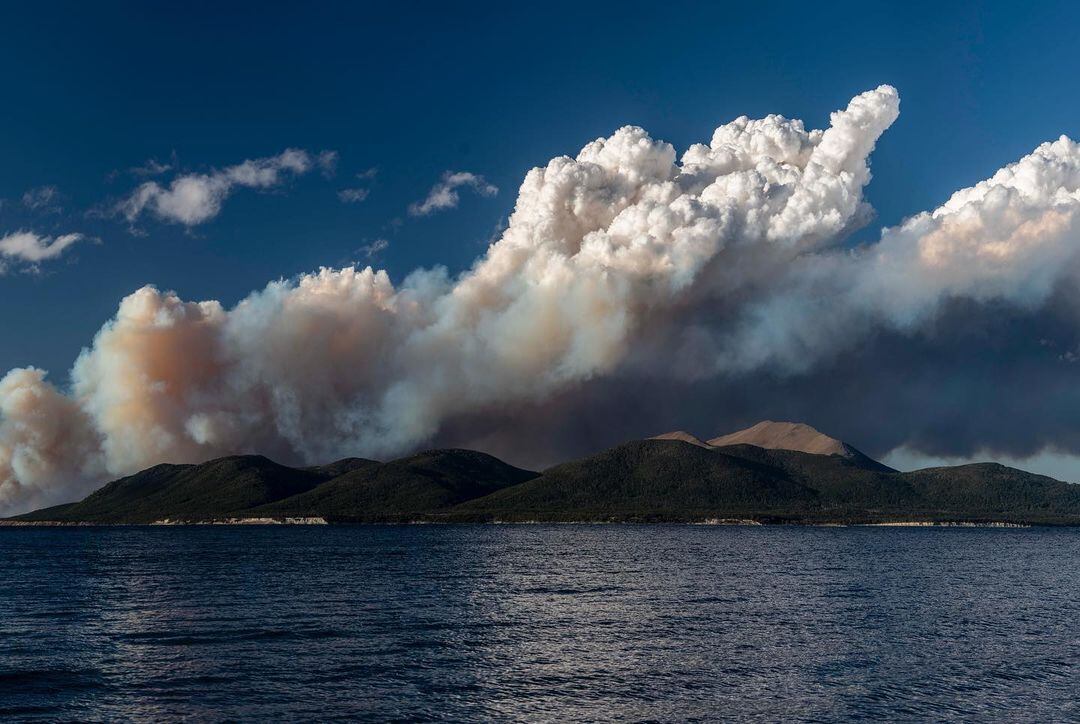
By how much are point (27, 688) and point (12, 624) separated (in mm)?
35651

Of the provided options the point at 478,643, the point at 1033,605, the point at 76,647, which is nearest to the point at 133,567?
the point at 76,647

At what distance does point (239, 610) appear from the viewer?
10294cm

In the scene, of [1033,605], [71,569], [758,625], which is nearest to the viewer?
[758,625]

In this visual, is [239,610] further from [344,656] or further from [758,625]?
[758,625]

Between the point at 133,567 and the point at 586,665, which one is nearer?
the point at 586,665

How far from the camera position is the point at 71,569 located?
177 meters

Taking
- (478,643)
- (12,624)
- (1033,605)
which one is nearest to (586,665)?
(478,643)

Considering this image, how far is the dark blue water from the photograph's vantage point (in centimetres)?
5953

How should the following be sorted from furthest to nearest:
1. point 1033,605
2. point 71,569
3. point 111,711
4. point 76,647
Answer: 1. point 71,569
2. point 1033,605
3. point 76,647
4. point 111,711

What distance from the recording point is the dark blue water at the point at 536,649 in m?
59.5

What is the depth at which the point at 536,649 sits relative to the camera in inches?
3110

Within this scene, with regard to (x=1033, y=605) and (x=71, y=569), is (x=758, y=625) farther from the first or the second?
(x=71, y=569)

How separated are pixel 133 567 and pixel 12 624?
90.5 meters

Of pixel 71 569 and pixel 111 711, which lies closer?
pixel 111 711
